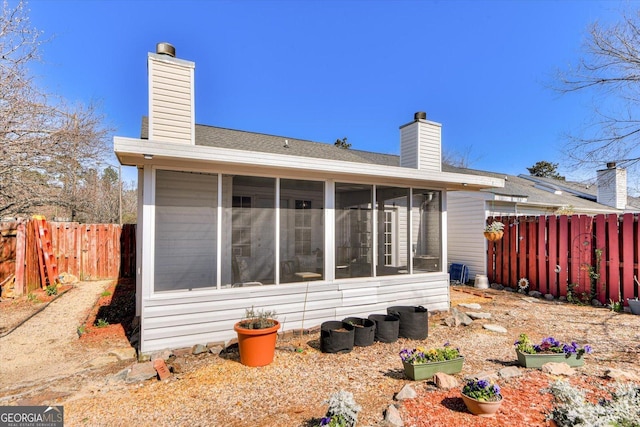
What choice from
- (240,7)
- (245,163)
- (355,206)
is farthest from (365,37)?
(245,163)

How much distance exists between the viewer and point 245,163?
421 cm

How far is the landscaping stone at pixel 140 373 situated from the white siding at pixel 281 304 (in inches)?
15.1

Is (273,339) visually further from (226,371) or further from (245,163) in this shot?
(245,163)

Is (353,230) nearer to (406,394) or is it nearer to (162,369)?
(406,394)

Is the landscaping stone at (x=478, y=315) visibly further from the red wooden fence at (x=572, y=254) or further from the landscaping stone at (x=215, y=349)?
the landscaping stone at (x=215, y=349)

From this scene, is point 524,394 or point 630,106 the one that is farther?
point 630,106

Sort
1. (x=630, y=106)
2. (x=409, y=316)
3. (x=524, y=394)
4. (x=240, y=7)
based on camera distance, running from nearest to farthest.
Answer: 1. (x=524, y=394)
2. (x=409, y=316)
3. (x=630, y=106)
4. (x=240, y=7)

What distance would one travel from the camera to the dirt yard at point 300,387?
105 inches

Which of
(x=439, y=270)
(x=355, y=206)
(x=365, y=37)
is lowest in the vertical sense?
(x=439, y=270)

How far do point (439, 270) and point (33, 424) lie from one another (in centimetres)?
618

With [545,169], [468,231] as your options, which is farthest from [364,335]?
[545,169]

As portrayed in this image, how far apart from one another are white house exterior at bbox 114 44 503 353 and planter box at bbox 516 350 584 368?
7.77 feet

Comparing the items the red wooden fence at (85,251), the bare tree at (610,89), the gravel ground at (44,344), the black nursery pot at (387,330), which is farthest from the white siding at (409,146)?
the red wooden fence at (85,251)

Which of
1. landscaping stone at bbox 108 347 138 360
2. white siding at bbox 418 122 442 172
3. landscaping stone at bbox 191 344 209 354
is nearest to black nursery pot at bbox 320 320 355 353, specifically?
landscaping stone at bbox 191 344 209 354
